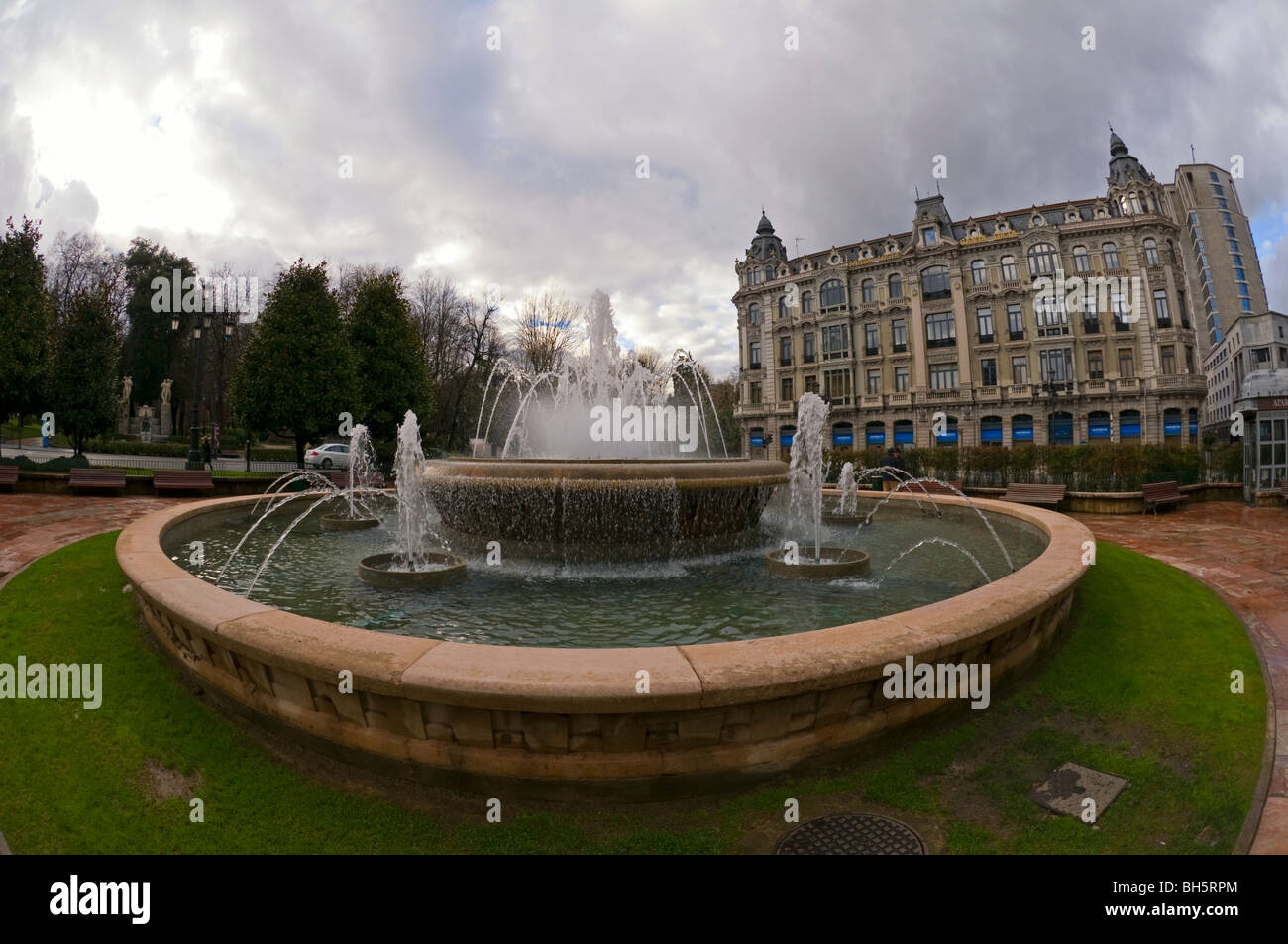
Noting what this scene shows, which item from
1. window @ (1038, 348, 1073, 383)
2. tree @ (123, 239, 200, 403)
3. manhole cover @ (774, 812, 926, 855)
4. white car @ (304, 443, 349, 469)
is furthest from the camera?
tree @ (123, 239, 200, 403)

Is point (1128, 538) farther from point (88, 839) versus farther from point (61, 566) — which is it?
point (61, 566)

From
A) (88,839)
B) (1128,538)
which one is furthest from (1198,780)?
(1128,538)

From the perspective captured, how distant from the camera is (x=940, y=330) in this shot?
4544 centimetres

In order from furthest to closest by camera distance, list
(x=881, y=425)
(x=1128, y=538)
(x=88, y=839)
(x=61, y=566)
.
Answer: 1. (x=881, y=425)
2. (x=1128, y=538)
3. (x=61, y=566)
4. (x=88, y=839)

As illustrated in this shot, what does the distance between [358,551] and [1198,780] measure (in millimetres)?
8915

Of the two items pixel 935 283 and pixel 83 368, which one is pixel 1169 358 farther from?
pixel 83 368

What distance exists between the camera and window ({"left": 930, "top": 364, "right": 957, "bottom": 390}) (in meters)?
45.0

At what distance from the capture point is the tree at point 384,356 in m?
25.9

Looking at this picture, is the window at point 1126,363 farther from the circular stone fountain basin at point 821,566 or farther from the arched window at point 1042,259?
the circular stone fountain basin at point 821,566

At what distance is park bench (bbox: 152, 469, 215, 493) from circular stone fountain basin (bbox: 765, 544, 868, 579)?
54.1ft

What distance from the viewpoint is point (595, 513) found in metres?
7.26

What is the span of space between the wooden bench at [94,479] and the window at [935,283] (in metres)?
47.4

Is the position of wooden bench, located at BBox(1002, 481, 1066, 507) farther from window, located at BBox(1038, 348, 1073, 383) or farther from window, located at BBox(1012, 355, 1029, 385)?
window, located at BBox(1012, 355, 1029, 385)

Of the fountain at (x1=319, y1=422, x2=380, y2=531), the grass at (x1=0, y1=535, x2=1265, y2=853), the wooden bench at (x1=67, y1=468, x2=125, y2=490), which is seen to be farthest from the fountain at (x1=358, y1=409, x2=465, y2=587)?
the wooden bench at (x1=67, y1=468, x2=125, y2=490)
